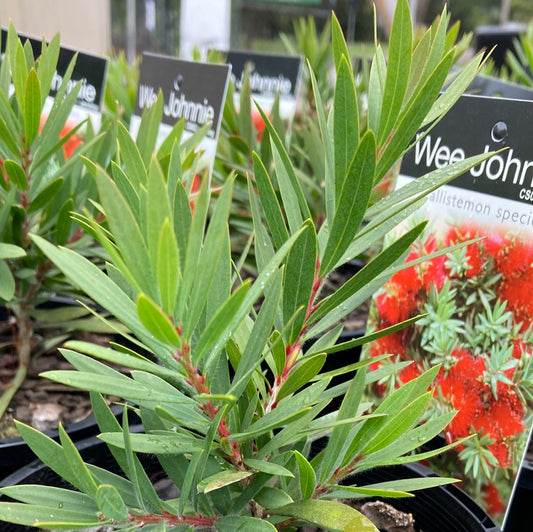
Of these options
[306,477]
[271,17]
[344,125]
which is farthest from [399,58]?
[271,17]

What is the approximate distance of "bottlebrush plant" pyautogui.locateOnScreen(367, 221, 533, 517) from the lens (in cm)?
63

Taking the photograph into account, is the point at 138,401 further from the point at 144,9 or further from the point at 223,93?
the point at 144,9

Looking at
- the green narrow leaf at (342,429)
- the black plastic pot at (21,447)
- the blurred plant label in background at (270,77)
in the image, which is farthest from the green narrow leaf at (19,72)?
the blurred plant label in background at (270,77)

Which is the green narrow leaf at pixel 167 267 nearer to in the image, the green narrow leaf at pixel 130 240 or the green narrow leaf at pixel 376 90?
the green narrow leaf at pixel 130 240

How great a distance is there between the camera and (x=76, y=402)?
0.89 m

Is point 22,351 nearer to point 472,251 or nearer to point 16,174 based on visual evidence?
point 16,174

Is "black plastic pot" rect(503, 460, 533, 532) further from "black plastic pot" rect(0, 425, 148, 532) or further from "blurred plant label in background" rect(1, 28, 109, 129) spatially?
"blurred plant label in background" rect(1, 28, 109, 129)

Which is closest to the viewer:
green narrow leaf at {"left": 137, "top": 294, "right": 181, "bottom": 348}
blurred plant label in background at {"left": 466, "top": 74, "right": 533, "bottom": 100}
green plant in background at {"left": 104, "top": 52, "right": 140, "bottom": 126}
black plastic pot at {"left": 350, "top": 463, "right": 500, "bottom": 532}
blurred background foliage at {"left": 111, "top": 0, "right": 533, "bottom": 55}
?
green narrow leaf at {"left": 137, "top": 294, "right": 181, "bottom": 348}

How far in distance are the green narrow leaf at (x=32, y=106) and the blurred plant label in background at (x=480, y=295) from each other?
39cm

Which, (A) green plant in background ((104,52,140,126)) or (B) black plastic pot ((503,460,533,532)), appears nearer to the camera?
(B) black plastic pot ((503,460,533,532))

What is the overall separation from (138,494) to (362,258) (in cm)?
86

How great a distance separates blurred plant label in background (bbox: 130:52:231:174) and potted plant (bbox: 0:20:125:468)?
16 centimetres

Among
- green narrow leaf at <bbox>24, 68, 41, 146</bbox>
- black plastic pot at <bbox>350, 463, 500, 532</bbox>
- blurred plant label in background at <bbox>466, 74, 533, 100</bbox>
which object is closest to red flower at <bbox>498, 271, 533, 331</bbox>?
black plastic pot at <bbox>350, 463, 500, 532</bbox>

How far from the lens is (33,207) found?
2.45ft
